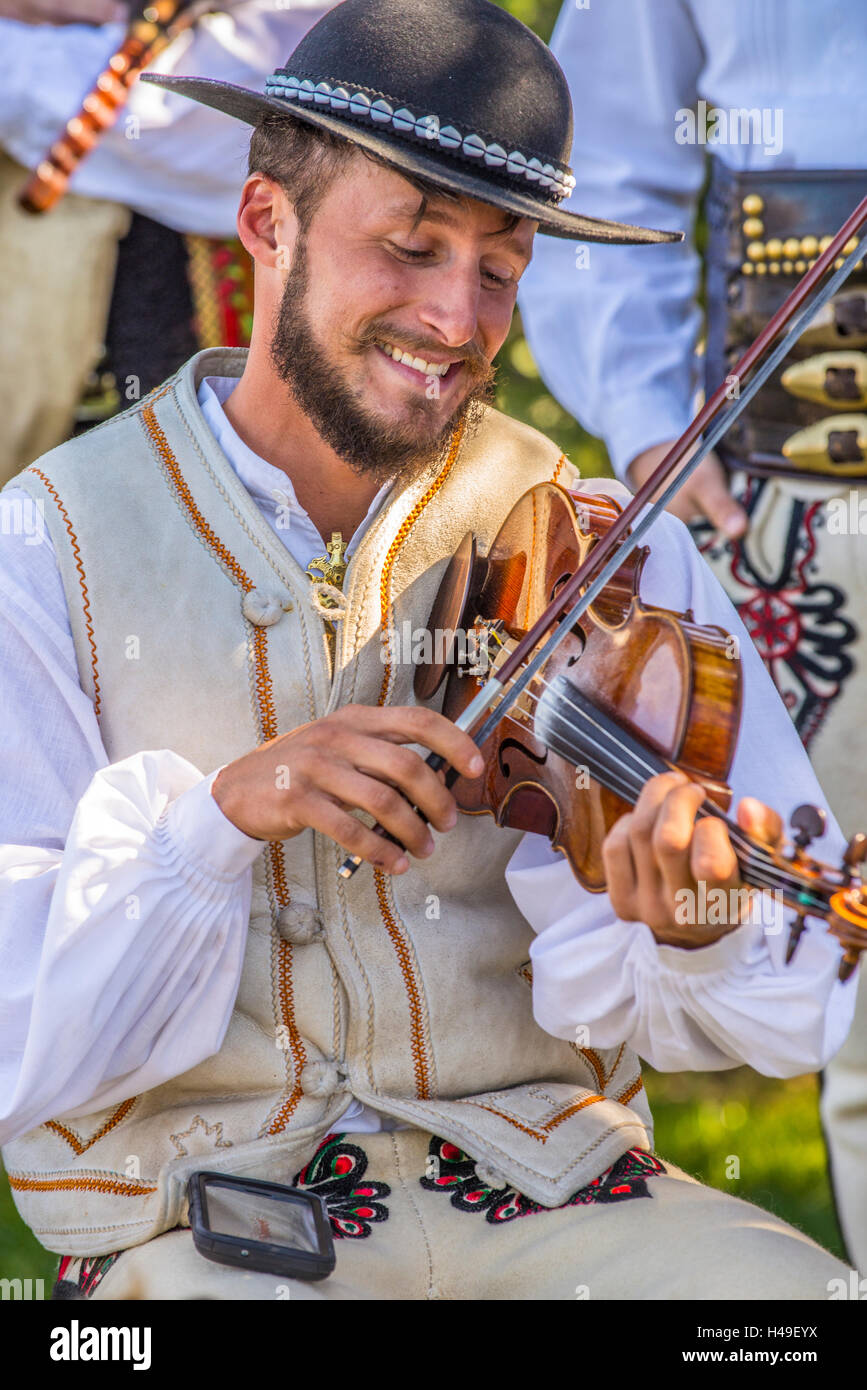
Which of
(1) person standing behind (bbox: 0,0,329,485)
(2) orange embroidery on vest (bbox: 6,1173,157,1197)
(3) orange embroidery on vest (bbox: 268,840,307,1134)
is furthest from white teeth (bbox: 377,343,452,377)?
(1) person standing behind (bbox: 0,0,329,485)

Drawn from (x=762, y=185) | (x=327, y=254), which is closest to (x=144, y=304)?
(x=762, y=185)

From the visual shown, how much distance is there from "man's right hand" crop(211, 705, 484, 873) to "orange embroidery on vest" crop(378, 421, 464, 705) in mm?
332

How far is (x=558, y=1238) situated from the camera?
2166 mm

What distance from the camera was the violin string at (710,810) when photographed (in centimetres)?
181

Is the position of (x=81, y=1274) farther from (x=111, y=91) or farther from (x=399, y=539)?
(x=111, y=91)

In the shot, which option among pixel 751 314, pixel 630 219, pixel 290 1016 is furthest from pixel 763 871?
pixel 630 219

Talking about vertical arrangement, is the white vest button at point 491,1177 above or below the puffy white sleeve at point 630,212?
below

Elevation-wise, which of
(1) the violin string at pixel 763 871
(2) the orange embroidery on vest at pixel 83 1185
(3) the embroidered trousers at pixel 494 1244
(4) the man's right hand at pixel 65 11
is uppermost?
(4) the man's right hand at pixel 65 11

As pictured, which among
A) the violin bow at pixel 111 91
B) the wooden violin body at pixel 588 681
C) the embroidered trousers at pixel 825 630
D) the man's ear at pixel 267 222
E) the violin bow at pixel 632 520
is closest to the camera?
the wooden violin body at pixel 588 681

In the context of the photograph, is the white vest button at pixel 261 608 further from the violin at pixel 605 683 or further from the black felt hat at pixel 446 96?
the black felt hat at pixel 446 96

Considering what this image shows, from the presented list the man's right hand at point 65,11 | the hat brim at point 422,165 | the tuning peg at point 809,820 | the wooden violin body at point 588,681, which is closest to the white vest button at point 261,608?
the wooden violin body at point 588,681

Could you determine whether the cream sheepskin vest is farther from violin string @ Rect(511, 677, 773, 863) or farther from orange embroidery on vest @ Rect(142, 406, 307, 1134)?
violin string @ Rect(511, 677, 773, 863)

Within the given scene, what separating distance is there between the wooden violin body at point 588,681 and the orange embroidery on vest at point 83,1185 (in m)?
0.62
